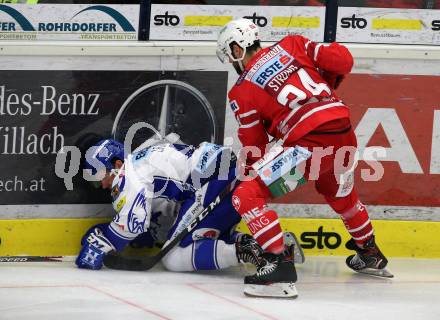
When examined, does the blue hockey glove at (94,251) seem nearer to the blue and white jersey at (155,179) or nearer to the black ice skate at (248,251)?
the blue and white jersey at (155,179)

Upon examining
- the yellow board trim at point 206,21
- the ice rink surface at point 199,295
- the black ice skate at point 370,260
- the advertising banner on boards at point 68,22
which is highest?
the yellow board trim at point 206,21

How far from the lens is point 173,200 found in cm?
636

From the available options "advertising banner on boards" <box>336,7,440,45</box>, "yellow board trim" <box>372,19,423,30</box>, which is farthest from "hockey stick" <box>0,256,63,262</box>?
"yellow board trim" <box>372,19,423,30</box>

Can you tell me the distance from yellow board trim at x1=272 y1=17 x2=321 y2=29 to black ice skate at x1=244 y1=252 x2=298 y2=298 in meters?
1.69

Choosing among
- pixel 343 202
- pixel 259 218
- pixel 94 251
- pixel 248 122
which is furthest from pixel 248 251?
pixel 94 251

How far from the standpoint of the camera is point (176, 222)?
6.19 m

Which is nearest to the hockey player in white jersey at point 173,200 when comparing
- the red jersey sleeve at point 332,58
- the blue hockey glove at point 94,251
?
the blue hockey glove at point 94,251

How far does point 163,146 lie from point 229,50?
0.75 meters

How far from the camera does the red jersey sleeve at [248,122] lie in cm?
579

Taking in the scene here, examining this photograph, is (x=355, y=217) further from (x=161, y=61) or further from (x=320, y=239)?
(x=161, y=61)

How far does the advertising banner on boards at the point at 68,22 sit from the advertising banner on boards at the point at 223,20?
17 cm

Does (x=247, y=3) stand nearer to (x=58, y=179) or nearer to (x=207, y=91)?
(x=207, y=91)

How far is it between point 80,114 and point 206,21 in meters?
0.92

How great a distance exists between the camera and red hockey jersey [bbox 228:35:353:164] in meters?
5.72
